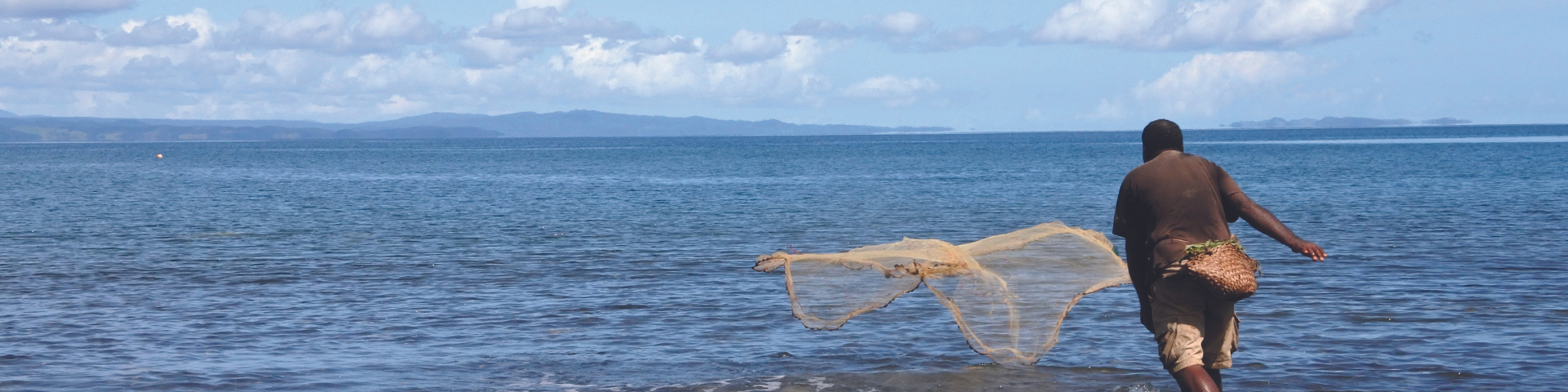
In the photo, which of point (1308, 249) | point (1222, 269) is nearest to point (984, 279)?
point (1222, 269)

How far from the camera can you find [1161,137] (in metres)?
6.79

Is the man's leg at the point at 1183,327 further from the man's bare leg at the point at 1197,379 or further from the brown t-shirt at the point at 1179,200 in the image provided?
the brown t-shirt at the point at 1179,200

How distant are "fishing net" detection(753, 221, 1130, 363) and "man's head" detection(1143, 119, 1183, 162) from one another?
234cm

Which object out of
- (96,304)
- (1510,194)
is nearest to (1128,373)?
(96,304)

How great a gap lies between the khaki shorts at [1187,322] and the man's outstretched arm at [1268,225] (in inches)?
16.9

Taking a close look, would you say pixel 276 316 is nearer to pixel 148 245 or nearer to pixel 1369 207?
pixel 148 245

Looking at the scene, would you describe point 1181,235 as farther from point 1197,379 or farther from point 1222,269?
point 1197,379

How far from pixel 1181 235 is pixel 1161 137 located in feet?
1.82

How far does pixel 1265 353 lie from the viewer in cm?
1098

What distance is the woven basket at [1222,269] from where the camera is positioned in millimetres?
6395

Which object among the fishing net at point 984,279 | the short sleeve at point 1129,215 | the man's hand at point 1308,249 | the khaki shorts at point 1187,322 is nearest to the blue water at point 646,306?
the fishing net at point 984,279

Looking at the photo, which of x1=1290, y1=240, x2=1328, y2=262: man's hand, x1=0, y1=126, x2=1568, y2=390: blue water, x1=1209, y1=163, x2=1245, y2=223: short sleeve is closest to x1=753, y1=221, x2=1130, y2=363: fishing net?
x1=0, y1=126, x2=1568, y2=390: blue water

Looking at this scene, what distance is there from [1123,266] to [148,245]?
833 inches

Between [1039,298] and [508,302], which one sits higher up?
[1039,298]
